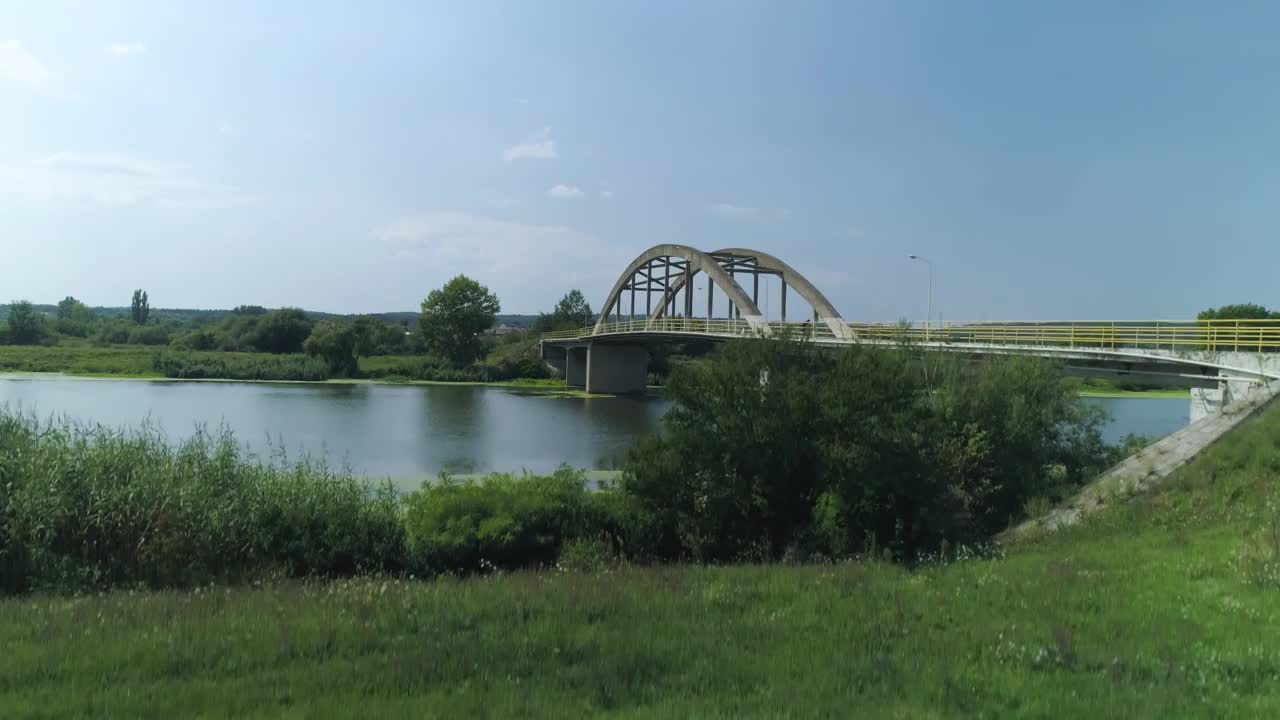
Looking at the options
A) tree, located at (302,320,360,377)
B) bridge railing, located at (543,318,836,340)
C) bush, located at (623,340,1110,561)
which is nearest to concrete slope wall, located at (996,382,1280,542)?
bush, located at (623,340,1110,561)

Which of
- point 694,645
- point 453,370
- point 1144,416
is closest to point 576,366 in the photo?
point 453,370

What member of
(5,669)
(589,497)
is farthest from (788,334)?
(5,669)

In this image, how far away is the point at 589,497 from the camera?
551 inches

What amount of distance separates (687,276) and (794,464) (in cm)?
4746

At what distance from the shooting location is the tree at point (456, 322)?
7706cm

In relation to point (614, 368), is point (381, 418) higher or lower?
lower

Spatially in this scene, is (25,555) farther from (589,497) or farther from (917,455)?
Answer: (917,455)

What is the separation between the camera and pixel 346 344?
7375 centimetres

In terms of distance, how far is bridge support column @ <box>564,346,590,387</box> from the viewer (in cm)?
7375

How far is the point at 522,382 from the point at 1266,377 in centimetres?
6345

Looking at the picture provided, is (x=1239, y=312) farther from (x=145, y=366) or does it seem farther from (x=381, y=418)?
(x=145, y=366)

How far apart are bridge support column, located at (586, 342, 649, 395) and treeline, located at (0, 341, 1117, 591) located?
50.6 meters

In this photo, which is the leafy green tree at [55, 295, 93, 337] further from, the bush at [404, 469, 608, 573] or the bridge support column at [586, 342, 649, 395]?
the bush at [404, 469, 608, 573]

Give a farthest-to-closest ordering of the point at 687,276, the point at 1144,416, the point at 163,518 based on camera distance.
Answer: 1. the point at 687,276
2. the point at 1144,416
3. the point at 163,518
